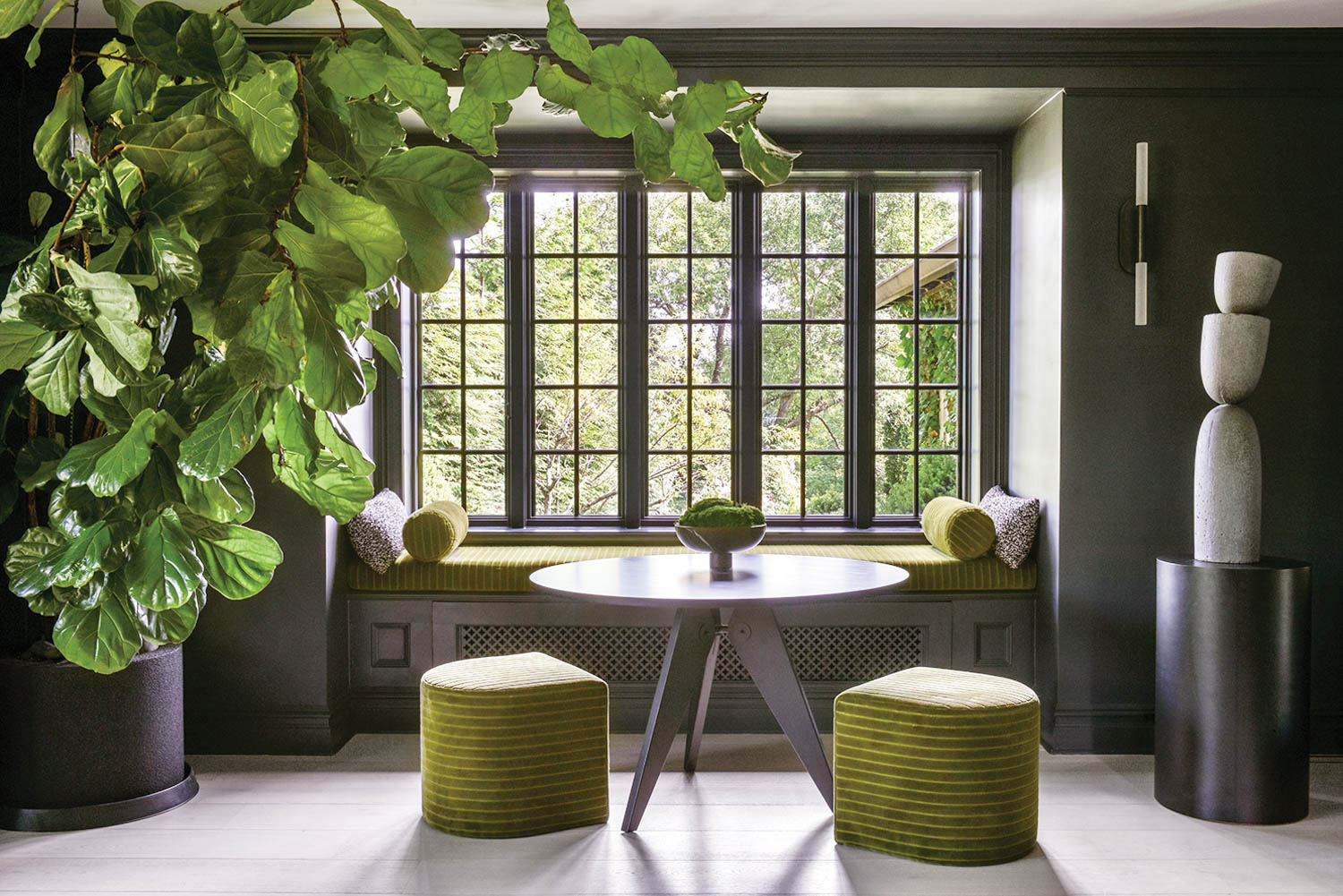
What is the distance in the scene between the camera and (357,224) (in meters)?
0.23

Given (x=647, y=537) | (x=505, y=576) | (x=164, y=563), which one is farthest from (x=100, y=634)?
(x=647, y=537)

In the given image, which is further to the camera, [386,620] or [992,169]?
[992,169]

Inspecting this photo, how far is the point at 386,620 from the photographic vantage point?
3.92m

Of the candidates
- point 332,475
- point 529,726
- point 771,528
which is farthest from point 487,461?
point 332,475

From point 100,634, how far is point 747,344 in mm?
4258

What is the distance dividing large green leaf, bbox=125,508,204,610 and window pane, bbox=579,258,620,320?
4.27m

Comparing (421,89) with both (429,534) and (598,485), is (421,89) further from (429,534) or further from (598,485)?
(598,485)

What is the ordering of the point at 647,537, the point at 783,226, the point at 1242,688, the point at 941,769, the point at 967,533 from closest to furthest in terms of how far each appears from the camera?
1. the point at 941,769
2. the point at 1242,688
3. the point at 967,533
4. the point at 647,537
5. the point at 783,226

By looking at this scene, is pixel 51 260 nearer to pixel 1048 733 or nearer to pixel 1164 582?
pixel 1164 582

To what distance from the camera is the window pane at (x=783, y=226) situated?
14.8 feet

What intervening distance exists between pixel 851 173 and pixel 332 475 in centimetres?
437

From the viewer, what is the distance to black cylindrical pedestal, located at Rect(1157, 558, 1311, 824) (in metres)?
2.95

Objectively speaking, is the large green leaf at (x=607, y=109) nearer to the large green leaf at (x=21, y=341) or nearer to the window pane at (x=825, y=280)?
the large green leaf at (x=21, y=341)

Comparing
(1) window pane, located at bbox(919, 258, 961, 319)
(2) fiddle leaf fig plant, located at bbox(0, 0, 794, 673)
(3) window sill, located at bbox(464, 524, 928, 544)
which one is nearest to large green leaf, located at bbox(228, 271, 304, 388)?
(2) fiddle leaf fig plant, located at bbox(0, 0, 794, 673)
